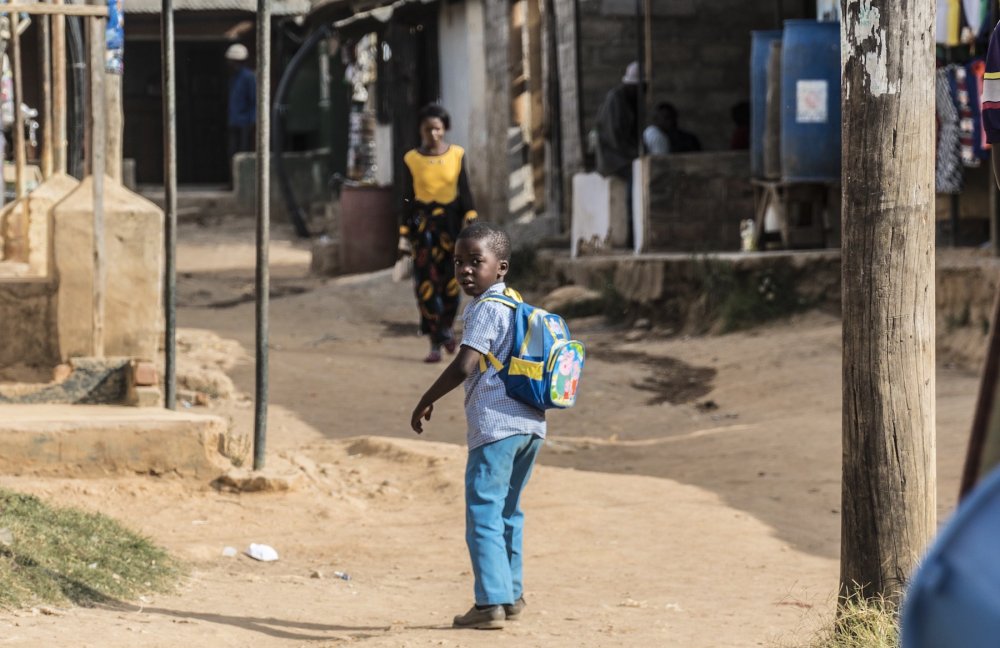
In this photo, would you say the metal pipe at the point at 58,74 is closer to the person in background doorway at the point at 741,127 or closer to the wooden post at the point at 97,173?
the wooden post at the point at 97,173

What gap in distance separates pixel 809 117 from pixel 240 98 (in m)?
11.8

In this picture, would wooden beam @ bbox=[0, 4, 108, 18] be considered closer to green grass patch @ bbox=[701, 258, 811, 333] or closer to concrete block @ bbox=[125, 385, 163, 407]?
concrete block @ bbox=[125, 385, 163, 407]

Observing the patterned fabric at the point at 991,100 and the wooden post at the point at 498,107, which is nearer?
the patterned fabric at the point at 991,100

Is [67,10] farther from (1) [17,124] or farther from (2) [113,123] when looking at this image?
(1) [17,124]

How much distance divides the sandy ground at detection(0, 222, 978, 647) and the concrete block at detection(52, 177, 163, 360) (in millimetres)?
855

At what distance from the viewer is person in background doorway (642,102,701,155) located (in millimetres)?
13188

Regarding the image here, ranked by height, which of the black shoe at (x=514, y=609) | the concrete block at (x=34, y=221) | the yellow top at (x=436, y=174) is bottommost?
the black shoe at (x=514, y=609)

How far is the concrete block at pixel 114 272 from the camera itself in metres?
6.50

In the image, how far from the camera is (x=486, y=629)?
160 inches

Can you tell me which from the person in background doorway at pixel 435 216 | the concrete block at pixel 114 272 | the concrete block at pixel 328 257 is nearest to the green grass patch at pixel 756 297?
the person in background doorway at pixel 435 216

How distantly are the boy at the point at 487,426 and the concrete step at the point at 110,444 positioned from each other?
6.49 ft

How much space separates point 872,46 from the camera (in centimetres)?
337

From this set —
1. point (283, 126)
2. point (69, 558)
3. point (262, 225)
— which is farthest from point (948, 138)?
point (283, 126)

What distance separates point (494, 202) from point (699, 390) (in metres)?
7.44
